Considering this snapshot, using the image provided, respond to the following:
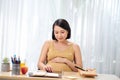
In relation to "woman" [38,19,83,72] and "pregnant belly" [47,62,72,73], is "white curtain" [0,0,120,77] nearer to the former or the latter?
"woman" [38,19,83,72]

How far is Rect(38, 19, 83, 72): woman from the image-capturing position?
9.05ft

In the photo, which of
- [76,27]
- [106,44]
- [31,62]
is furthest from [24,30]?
[106,44]

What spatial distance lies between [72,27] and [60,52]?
3.13ft

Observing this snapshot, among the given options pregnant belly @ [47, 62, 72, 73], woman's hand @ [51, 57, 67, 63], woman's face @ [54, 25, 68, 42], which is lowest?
pregnant belly @ [47, 62, 72, 73]

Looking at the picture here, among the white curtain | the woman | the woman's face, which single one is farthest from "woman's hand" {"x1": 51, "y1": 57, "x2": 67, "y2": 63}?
the white curtain

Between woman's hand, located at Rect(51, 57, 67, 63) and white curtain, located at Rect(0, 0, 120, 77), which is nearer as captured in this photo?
woman's hand, located at Rect(51, 57, 67, 63)

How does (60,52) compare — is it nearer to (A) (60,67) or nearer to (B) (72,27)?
(A) (60,67)

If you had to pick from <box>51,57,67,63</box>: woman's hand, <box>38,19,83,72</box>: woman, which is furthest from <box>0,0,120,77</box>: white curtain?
<box>51,57,67,63</box>: woman's hand

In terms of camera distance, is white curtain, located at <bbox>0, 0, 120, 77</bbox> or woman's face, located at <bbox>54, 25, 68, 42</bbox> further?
white curtain, located at <bbox>0, 0, 120, 77</bbox>

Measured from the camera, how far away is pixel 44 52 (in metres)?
2.93

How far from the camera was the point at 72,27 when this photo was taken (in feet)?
12.2

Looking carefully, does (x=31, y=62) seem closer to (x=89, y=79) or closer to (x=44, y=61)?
(x=44, y=61)

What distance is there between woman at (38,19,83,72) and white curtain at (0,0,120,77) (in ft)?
2.65

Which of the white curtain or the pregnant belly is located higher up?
the white curtain
